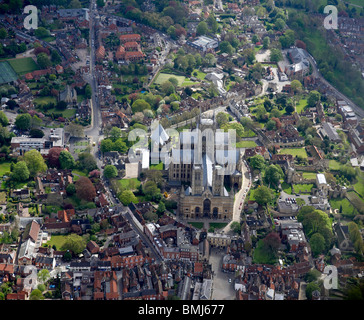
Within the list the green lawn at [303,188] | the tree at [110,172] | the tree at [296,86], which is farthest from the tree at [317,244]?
the tree at [296,86]

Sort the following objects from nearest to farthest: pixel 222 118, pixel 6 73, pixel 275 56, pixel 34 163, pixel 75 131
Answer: pixel 34 163 < pixel 75 131 < pixel 222 118 < pixel 6 73 < pixel 275 56

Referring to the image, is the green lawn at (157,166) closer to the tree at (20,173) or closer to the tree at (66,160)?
the tree at (66,160)

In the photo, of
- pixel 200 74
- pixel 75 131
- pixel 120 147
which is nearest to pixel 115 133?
pixel 120 147

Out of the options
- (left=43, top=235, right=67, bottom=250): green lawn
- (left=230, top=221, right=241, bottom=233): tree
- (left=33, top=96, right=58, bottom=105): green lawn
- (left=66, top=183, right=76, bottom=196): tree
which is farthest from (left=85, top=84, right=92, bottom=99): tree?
(left=230, top=221, right=241, bottom=233): tree

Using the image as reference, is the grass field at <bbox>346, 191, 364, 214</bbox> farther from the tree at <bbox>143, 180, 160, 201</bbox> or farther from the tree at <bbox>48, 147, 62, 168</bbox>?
the tree at <bbox>48, 147, 62, 168</bbox>

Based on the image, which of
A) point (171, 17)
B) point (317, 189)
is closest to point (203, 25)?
point (171, 17)

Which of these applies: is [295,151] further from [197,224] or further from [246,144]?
[197,224]
